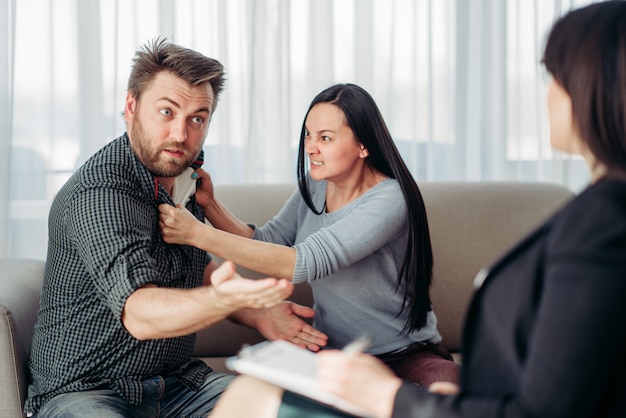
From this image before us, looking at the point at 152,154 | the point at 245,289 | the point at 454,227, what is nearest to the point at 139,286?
the point at 245,289

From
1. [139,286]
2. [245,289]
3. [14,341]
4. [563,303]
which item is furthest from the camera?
[14,341]

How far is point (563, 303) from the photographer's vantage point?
821 millimetres

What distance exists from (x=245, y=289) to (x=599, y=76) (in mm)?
679

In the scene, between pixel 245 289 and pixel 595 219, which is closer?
pixel 595 219

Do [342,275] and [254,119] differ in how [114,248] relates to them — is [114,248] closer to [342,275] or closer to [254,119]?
[342,275]

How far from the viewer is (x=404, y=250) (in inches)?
74.9

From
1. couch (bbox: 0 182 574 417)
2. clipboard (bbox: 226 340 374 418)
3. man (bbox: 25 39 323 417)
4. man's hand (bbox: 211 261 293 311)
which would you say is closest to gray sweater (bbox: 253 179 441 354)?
man (bbox: 25 39 323 417)

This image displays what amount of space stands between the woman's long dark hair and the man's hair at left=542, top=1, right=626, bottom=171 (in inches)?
35.9

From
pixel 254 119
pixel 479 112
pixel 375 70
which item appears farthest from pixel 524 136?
pixel 254 119

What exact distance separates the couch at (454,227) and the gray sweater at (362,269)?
0.24m

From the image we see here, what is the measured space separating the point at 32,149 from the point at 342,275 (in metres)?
1.57

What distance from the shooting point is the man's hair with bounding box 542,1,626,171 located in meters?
0.91

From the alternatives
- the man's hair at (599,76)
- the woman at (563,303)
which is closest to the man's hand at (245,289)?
the woman at (563,303)

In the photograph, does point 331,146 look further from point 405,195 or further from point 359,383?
point 359,383
